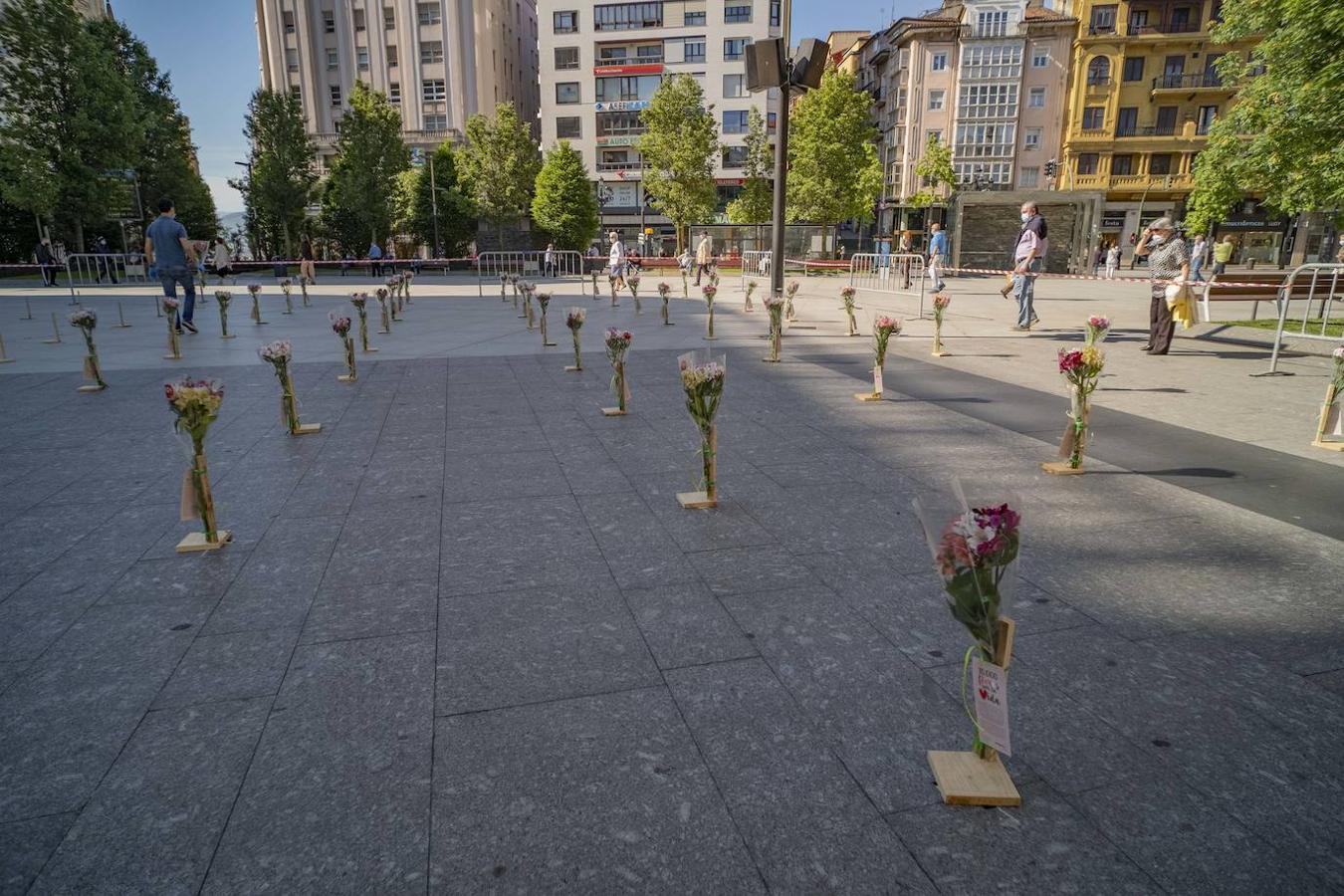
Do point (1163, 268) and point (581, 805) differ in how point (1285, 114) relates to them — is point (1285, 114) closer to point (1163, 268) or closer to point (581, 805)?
point (1163, 268)

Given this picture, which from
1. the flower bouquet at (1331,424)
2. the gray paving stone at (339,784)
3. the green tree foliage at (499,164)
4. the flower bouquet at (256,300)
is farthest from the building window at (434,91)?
the gray paving stone at (339,784)

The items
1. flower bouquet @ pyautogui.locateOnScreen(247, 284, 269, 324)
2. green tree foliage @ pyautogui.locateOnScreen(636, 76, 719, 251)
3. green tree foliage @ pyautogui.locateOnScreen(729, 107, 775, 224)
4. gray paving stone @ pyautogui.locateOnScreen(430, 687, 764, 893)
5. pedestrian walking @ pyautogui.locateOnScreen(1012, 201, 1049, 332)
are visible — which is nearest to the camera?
gray paving stone @ pyautogui.locateOnScreen(430, 687, 764, 893)

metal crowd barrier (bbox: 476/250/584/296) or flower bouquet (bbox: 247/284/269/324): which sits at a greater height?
metal crowd barrier (bbox: 476/250/584/296)

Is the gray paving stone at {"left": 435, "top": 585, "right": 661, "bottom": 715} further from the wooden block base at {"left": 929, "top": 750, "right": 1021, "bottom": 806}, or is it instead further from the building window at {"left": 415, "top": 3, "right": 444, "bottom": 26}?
the building window at {"left": 415, "top": 3, "right": 444, "bottom": 26}

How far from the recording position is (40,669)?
3.36 m

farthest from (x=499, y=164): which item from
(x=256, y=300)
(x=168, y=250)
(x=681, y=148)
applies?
(x=168, y=250)

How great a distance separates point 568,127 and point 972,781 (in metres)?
64.4

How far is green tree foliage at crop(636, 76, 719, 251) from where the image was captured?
4556cm

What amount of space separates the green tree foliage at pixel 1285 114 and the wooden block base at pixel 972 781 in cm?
1492

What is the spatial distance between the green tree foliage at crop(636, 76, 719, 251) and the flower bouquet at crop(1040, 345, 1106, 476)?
42651mm

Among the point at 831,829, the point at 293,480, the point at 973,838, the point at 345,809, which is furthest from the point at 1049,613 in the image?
the point at 293,480

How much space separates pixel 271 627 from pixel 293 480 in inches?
102

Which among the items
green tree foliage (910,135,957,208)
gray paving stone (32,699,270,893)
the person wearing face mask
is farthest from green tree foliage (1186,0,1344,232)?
green tree foliage (910,135,957,208)

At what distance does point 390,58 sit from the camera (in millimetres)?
57156
